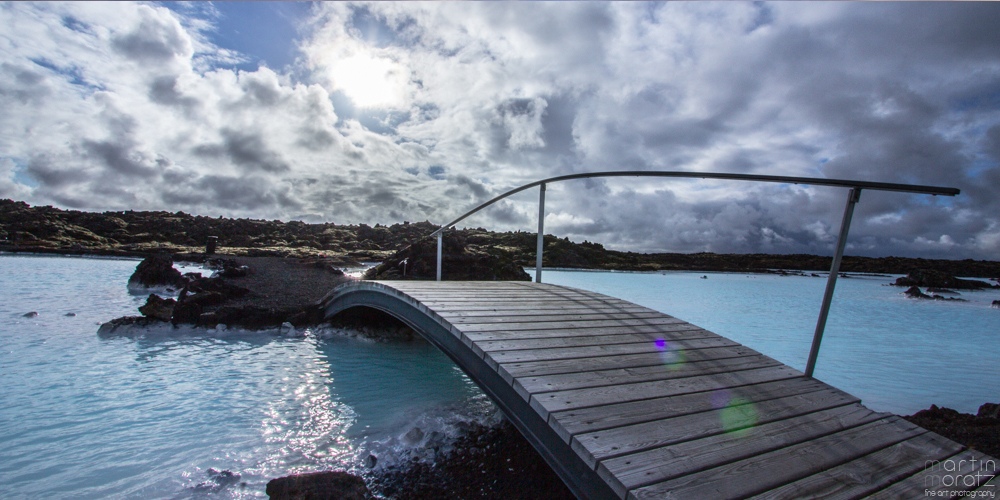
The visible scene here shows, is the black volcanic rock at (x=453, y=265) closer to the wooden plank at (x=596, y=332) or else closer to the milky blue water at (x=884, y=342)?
the milky blue water at (x=884, y=342)

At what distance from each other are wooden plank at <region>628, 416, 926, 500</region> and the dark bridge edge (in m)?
0.29

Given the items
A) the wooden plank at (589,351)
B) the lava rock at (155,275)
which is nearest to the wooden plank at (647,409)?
the wooden plank at (589,351)

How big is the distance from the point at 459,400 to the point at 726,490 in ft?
12.5

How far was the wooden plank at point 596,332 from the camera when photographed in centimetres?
322

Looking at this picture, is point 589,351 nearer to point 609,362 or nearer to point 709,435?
point 609,362

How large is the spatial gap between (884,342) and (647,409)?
543 inches

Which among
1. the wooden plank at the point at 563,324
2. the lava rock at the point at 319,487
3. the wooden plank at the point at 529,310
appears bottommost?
the lava rock at the point at 319,487

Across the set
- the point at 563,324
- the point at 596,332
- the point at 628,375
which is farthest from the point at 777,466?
the point at 563,324

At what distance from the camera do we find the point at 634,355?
2988mm

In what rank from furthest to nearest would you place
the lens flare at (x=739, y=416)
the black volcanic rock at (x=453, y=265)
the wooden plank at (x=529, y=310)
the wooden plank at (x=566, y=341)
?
1. the black volcanic rock at (x=453, y=265)
2. the wooden plank at (x=529, y=310)
3. the wooden plank at (x=566, y=341)
4. the lens flare at (x=739, y=416)

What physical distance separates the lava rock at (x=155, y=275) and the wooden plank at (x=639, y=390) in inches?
656

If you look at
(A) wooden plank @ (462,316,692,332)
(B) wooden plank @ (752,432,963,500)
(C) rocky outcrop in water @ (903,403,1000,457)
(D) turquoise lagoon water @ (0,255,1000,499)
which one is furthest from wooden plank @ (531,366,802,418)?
(C) rocky outcrop in water @ (903,403,1000,457)

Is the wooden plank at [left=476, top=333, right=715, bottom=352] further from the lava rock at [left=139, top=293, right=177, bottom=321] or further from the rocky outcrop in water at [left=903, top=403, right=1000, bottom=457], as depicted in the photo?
the lava rock at [left=139, top=293, right=177, bottom=321]

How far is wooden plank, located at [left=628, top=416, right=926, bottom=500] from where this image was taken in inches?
63.8
